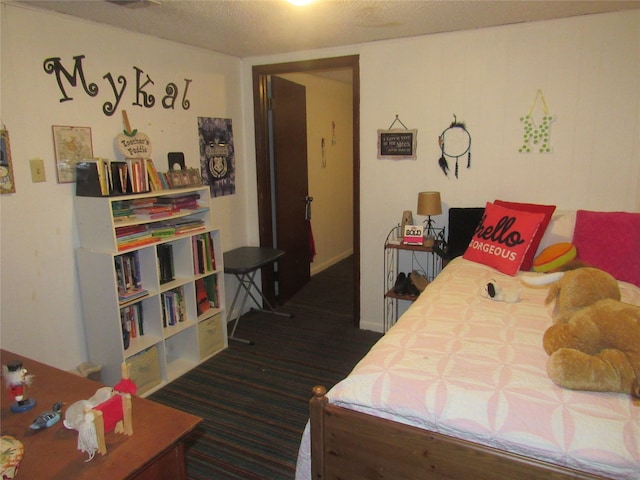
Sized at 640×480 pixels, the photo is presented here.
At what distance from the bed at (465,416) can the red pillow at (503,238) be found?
751 millimetres

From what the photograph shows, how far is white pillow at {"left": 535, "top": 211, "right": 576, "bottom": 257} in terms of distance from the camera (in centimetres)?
265

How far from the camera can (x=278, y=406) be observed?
2.60 meters

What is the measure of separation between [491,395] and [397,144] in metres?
2.26

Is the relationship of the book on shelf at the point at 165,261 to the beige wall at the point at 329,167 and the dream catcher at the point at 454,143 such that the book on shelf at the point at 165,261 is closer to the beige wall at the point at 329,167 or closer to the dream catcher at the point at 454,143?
the dream catcher at the point at 454,143

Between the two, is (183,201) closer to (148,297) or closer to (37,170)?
(148,297)

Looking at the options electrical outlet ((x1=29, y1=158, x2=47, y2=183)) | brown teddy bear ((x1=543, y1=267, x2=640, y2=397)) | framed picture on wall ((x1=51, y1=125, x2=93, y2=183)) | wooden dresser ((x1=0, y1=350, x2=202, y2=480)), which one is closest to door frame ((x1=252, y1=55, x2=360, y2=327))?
framed picture on wall ((x1=51, y1=125, x2=93, y2=183))

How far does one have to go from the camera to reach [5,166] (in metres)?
2.21

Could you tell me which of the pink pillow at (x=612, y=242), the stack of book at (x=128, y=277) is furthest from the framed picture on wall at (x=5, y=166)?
the pink pillow at (x=612, y=242)

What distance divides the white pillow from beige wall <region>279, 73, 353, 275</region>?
2.75 metres

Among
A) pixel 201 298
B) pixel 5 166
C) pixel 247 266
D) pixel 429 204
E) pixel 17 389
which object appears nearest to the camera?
pixel 17 389

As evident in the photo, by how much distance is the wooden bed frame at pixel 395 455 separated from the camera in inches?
48.8

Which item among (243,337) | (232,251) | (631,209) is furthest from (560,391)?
(232,251)

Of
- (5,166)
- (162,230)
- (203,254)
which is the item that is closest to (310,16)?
(162,230)

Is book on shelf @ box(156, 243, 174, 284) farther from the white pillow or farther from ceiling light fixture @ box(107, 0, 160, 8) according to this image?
the white pillow
